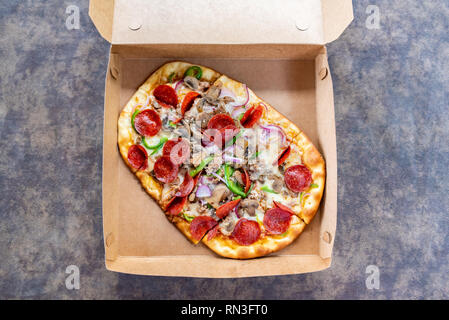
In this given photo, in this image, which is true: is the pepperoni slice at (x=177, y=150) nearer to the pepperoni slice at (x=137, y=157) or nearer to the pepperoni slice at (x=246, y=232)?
the pepperoni slice at (x=137, y=157)

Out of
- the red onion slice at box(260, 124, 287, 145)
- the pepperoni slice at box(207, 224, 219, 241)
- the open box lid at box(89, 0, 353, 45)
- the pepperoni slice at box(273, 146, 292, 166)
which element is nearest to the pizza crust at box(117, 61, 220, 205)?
the open box lid at box(89, 0, 353, 45)

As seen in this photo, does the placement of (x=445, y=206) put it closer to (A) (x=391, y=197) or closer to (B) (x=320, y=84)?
(A) (x=391, y=197)

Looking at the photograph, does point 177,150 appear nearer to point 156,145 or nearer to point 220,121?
point 156,145

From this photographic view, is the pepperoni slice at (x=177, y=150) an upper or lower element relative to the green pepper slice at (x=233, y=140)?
lower

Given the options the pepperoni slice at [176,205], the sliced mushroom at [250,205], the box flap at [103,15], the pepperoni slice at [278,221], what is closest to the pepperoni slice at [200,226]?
the pepperoni slice at [176,205]

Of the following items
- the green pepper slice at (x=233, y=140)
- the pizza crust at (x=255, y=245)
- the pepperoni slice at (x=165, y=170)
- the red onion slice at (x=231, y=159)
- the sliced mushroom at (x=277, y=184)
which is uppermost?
the green pepper slice at (x=233, y=140)

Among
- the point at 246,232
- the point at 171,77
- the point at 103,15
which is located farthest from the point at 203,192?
the point at 103,15

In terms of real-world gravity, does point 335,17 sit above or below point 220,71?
above
